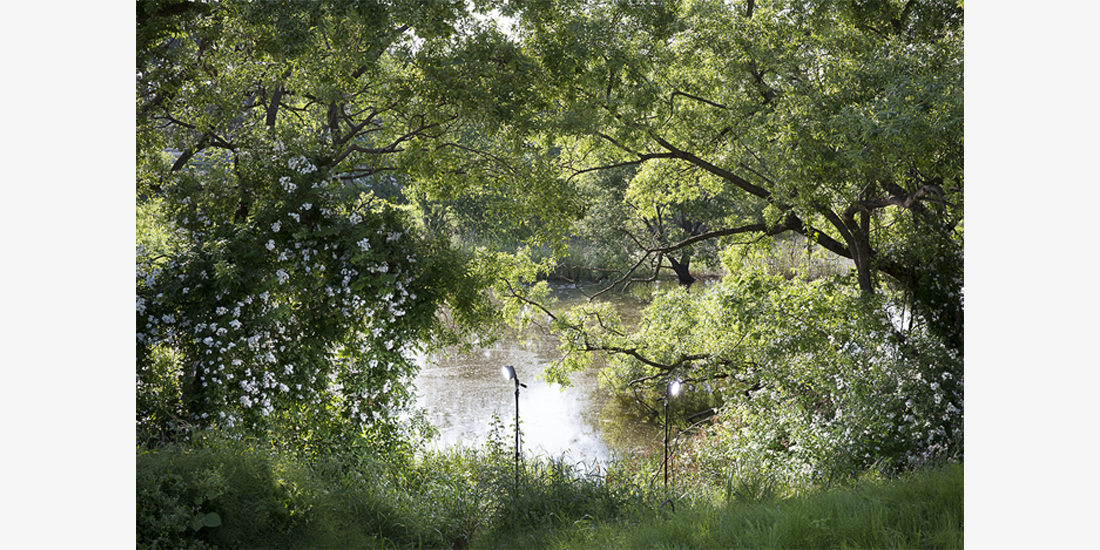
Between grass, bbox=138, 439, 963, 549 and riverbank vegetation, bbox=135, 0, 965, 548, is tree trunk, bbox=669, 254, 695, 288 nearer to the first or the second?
riverbank vegetation, bbox=135, 0, 965, 548

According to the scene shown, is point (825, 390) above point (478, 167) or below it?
below

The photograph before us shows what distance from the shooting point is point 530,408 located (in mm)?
10430

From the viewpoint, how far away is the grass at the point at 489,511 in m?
3.30

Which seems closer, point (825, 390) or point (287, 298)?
point (287, 298)

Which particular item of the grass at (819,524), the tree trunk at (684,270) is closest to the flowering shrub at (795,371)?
the grass at (819,524)

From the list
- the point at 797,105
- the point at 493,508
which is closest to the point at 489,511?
the point at 493,508

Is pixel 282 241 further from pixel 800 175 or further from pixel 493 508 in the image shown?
pixel 800 175

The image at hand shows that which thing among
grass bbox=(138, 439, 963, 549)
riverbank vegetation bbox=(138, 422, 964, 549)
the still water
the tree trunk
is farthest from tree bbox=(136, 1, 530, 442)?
the tree trunk

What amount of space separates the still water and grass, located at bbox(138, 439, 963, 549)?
2890 mm

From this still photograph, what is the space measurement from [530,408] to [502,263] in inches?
138

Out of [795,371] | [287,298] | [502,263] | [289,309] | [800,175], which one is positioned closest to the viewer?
[289,309]

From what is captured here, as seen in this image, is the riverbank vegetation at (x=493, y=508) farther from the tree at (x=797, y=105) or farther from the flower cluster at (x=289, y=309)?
the tree at (x=797, y=105)

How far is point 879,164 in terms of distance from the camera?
525 centimetres

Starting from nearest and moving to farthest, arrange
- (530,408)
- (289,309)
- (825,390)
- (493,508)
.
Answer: (493,508) → (289,309) → (825,390) → (530,408)
